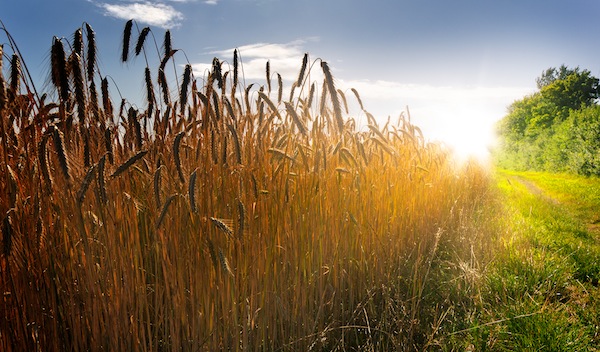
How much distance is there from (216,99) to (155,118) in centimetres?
44

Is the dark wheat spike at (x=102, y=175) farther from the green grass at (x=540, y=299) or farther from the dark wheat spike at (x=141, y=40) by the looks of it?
the green grass at (x=540, y=299)

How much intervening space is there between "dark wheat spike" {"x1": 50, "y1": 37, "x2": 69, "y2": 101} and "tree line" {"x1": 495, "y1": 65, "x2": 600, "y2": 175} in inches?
→ 671

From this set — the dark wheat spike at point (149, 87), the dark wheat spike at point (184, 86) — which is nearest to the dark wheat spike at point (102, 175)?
the dark wheat spike at point (184, 86)

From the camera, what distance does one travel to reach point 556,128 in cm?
2420

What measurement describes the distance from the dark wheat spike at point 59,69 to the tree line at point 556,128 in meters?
17.0

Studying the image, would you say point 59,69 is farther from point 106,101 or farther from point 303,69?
point 303,69

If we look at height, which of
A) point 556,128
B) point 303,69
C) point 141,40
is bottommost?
point 556,128

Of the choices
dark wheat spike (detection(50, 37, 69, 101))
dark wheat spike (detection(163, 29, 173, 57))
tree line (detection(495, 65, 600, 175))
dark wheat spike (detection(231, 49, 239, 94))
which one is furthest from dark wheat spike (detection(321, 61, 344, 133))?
tree line (detection(495, 65, 600, 175))

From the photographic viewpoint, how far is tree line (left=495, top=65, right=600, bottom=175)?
1641 cm

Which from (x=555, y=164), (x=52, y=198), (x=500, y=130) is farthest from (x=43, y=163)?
(x=500, y=130)

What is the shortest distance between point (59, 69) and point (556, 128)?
89.5ft

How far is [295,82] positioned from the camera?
8.45ft

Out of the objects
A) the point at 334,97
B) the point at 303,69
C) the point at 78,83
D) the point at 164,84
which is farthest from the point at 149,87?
the point at 334,97

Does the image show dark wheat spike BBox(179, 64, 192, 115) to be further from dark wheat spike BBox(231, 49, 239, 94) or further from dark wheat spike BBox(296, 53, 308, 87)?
dark wheat spike BBox(296, 53, 308, 87)
